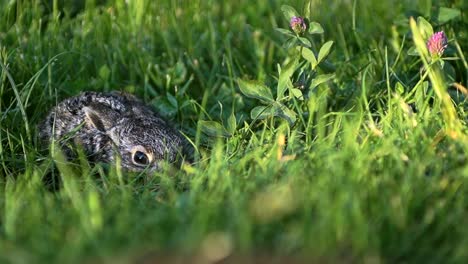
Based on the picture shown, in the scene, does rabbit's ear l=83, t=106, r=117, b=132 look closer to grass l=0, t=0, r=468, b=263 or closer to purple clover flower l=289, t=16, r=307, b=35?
grass l=0, t=0, r=468, b=263

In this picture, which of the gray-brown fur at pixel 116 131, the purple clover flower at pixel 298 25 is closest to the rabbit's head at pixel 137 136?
the gray-brown fur at pixel 116 131

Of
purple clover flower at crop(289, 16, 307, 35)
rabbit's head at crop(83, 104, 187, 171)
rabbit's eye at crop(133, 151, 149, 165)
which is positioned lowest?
rabbit's eye at crop(133, 151, 149, 165)

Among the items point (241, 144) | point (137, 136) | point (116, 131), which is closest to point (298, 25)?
point (241, 144)

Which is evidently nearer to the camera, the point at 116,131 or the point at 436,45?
the point at 436,45

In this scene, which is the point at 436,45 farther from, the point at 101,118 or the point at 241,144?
the point at 101,118

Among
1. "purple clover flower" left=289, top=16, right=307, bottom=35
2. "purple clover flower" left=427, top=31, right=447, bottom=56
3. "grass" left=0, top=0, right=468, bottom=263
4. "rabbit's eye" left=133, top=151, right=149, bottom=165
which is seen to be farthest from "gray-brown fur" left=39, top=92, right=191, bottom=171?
"purple clover flower" left=427, top=31, right=447, bottom=56

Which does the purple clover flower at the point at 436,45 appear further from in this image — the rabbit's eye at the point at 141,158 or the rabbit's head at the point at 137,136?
the rabbit's eye at the point at 141,158
